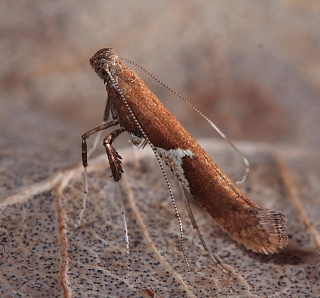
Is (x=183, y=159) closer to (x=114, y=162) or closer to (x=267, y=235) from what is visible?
(x=114, y=162)

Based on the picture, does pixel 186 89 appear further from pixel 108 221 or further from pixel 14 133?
pixel 108 221

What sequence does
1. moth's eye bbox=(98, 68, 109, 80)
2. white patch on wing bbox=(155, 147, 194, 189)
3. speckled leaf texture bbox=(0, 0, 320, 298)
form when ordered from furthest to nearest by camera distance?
moth's eye bbox=(98, 68, 109, 80), white patch on wing bbox=(155, 147, 194, 189), speckled leaf texture bbox=(0, 0, 320, 298)

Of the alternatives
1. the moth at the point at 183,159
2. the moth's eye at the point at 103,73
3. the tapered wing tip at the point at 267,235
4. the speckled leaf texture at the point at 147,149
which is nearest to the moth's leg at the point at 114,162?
the moth at the point at 183,159

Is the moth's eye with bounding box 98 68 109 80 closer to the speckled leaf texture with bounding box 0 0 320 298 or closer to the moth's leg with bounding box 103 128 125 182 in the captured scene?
the moth's leg with bounding box 103 128 125 182

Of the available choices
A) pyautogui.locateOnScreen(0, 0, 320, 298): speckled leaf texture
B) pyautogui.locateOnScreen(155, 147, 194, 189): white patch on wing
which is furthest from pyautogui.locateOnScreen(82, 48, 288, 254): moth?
pyautogui.locateOnScreen(0, 0, 320, 298): speckled leaf texture

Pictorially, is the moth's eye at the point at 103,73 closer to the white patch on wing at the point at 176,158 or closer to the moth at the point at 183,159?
the moth at the point at 183,159

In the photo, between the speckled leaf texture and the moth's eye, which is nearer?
the speckled leaf texture
